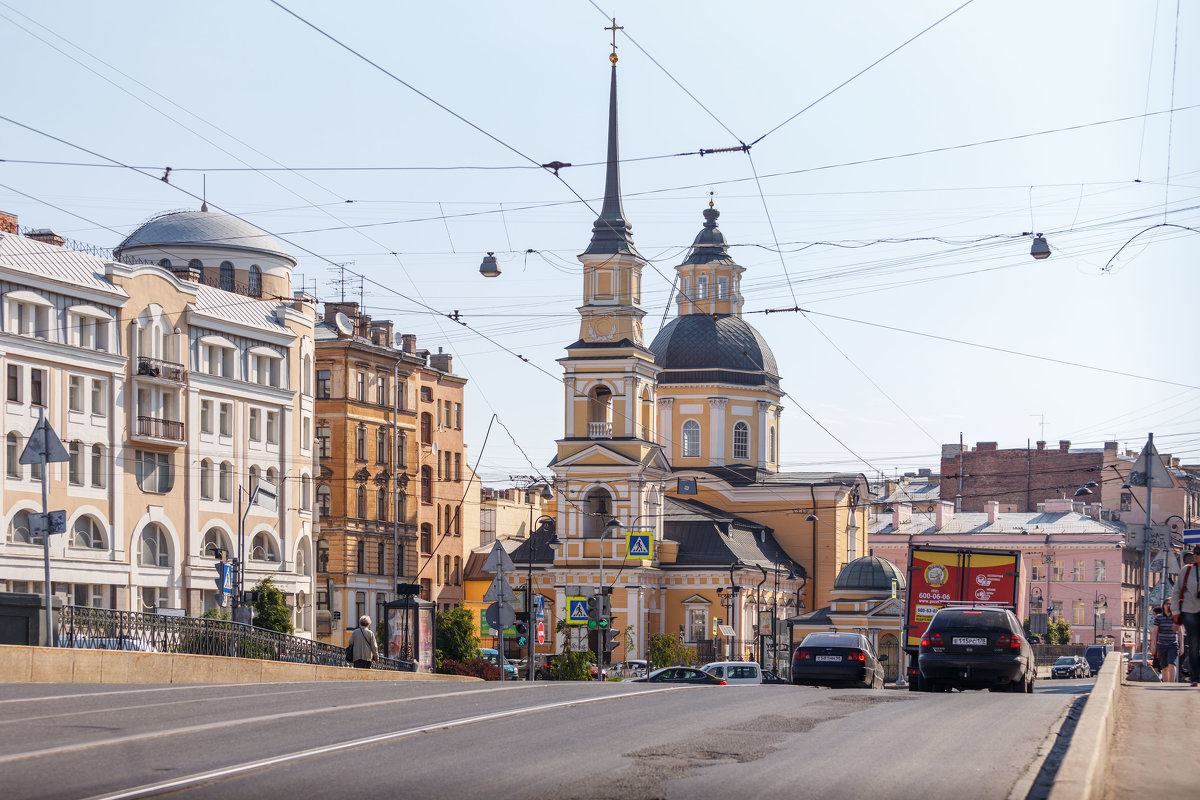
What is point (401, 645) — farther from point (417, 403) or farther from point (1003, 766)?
point (417, 403)

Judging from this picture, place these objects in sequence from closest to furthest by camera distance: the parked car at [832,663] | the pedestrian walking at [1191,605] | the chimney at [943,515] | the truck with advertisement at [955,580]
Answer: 1. the pedestrian walking at [1191,605]
2. the parked car at [832,663]
3. the truck with advertisement at [955,580]
4. the chimney at [943,515]

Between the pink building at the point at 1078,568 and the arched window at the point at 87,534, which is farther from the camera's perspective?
the pink building at the point at 1078,568

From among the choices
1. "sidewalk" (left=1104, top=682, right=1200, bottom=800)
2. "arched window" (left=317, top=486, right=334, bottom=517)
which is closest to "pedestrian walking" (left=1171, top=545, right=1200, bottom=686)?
"sidewalk" (left=1104, top=682, right=1200, bottom=800)

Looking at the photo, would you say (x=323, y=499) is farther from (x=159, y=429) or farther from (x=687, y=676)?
(x=687, y=676)

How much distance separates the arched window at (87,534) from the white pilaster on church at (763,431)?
52.9 metres

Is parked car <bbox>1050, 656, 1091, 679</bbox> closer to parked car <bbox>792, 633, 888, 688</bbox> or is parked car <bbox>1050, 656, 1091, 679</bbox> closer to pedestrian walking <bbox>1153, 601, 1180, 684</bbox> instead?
pedestrian walking <bbox>1153, 601, 1180, 684</bbox>

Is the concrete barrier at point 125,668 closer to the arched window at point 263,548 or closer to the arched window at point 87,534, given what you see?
the arched window at point 87,534

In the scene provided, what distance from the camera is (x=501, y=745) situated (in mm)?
14750

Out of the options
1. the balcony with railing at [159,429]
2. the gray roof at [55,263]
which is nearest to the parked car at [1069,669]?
the balcony with railing at [159,429]

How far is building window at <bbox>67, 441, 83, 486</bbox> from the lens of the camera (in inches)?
2325

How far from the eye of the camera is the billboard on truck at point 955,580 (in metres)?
40.4

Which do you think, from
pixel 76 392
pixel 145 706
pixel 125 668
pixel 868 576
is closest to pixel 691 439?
pixel 868 576

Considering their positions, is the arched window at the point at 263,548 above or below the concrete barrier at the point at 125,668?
below

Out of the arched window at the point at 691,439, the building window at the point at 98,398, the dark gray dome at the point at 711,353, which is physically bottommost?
the arched window at the point at 691,439
